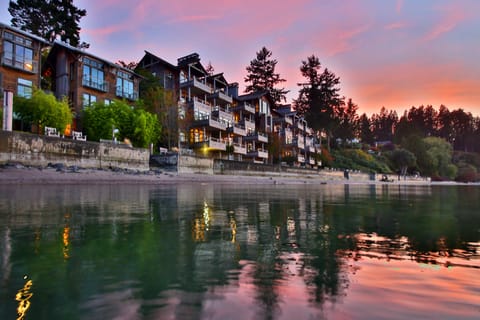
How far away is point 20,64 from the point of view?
119 ft

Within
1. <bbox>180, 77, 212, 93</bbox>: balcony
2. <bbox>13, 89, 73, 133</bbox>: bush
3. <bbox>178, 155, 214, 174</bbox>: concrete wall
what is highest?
<bbox>180, 77, 212, 93</bbox>: balcony

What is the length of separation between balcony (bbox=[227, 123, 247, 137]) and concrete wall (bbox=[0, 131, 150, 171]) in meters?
23.2

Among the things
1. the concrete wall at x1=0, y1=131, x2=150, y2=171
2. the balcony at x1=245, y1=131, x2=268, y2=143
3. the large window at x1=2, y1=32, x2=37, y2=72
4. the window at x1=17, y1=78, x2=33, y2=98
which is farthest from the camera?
the balcony at x1=245, y1=131, x2=268, y2=143

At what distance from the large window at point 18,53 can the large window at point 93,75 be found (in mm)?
6344

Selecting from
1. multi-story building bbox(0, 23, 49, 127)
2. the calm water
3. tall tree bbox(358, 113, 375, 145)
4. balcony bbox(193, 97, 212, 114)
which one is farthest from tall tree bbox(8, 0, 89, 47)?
tall tree bbox(358, 113, 375, 145)

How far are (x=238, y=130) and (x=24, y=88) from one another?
3259cm

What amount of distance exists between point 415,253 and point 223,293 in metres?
2.93

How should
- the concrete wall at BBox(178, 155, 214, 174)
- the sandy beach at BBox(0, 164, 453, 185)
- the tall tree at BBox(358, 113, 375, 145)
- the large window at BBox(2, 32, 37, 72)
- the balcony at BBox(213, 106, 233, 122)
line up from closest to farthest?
the sandy beach at BBox(0, 164, 453, 185)
the large window at BBox(2, 32, 37, 72)
the concrete wall at BBox(178, 155, 214, 174)
the balcony at BBox(213, 106, 233, 122)
the tall tree at BBox(358, 113, 375, 145)

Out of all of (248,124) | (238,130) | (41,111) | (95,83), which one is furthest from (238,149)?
(41,111)

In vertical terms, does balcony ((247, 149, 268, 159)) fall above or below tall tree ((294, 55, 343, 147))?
below

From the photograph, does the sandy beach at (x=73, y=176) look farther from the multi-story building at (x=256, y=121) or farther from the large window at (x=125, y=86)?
the multi-story building at (x=256, y=121)

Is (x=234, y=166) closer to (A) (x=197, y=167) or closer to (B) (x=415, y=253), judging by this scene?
(A) (x=197, y=167)

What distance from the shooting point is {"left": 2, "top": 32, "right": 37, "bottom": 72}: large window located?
3503 cm

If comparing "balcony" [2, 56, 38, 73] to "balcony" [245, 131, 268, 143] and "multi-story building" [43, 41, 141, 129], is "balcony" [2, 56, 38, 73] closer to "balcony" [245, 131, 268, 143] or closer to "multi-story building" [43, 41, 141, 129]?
"multi-story building" [43, 41, 141, 129]
